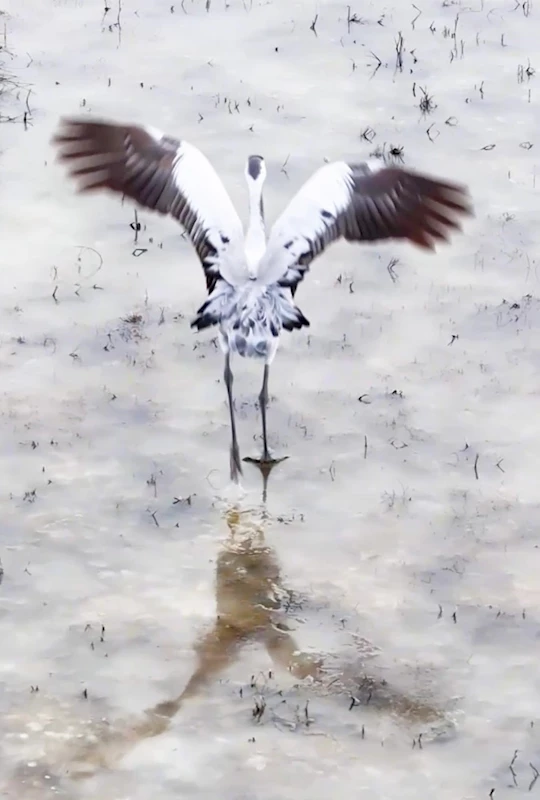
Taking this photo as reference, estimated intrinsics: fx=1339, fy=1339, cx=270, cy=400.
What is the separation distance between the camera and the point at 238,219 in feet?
24.4

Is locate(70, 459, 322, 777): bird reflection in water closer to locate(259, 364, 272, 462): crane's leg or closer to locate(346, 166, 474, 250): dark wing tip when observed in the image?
locate(259, 364, 272, 462): crane's leg

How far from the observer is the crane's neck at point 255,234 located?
750 cm

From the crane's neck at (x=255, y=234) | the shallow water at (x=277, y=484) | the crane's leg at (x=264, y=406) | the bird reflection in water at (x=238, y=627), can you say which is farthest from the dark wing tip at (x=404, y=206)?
the bird reflection in water at (x=238, y=627)

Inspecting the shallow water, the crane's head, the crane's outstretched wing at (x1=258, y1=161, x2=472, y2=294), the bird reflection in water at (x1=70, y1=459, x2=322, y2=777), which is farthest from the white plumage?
the shallow water

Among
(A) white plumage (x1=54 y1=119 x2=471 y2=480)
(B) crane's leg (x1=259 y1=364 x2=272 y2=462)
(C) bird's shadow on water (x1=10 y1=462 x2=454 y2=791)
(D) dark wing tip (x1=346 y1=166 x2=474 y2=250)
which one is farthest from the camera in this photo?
(B) crane's leg (x1=259 y1=364 x2=272 y2=462)

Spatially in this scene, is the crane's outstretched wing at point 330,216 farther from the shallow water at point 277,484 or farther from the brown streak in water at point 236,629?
the brown streak in water at point 236,629

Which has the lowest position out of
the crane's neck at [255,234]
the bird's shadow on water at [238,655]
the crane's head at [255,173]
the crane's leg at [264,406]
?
the bird's shadow on water at [238,655]

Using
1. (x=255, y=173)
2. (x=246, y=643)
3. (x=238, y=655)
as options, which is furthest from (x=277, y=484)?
(x=255, y=173)

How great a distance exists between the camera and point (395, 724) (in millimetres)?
5590

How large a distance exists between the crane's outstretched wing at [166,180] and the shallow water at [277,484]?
1.12 metres

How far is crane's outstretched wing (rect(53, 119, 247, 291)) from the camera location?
7453mm

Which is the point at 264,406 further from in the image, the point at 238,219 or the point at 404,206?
the point at 404,206

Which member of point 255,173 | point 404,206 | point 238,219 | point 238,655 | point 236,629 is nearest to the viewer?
point 238,655

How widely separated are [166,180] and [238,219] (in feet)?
1.64
